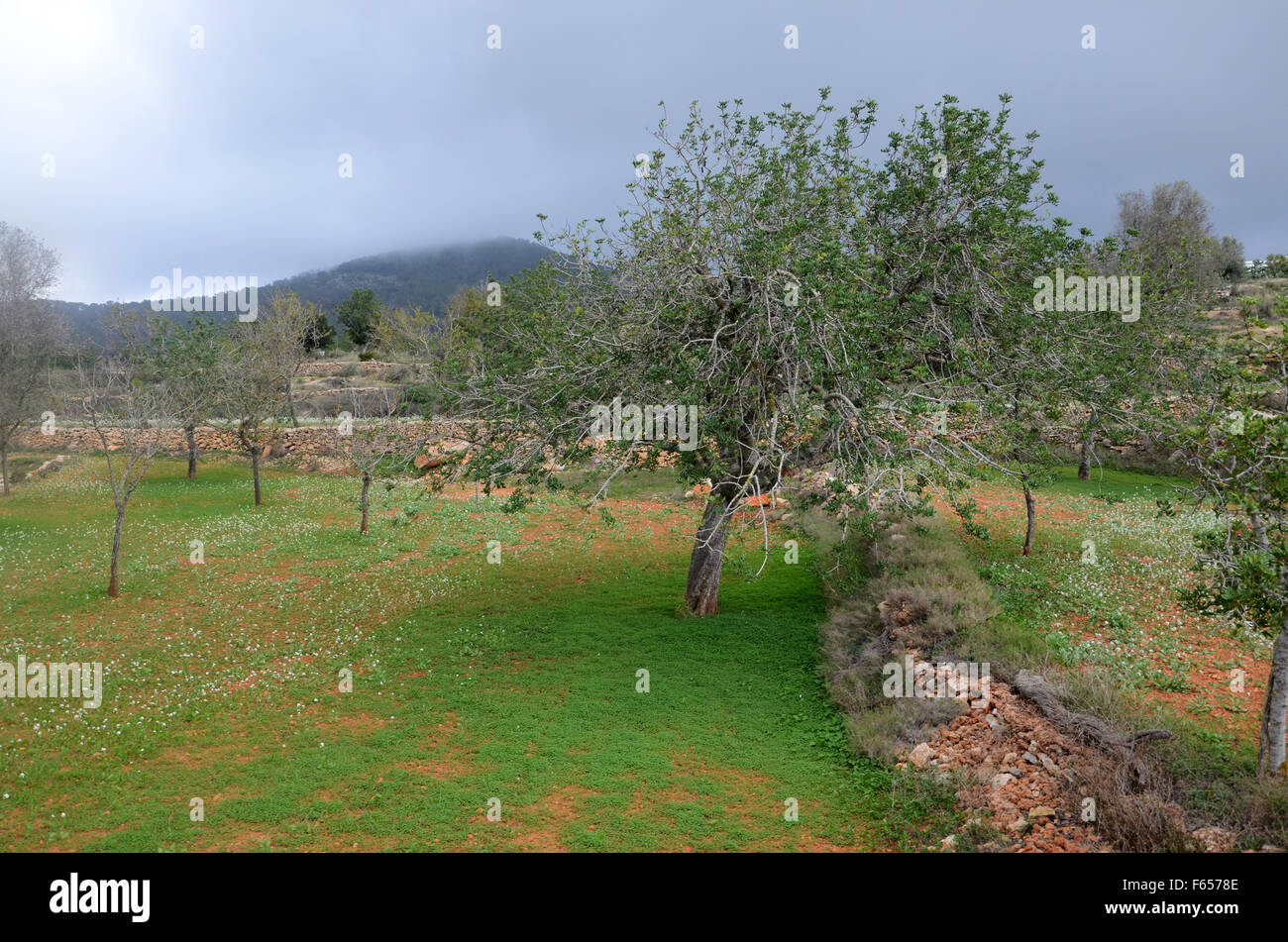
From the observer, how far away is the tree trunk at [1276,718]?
301 inches

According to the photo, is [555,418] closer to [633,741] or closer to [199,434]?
[633,741]

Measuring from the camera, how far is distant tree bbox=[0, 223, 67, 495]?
28594 mm

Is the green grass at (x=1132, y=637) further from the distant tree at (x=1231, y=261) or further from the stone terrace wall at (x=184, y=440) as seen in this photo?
the distant tree at (x=1231, y=261)

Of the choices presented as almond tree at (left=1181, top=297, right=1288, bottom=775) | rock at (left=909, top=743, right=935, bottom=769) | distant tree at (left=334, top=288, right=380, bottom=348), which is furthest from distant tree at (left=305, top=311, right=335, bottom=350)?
almond tree at (left=1181, top=297, right=1288, bottom=775)

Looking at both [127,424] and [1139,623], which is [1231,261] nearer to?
[1139,623]

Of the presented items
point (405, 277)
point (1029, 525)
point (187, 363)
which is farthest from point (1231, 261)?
point (405, 277)

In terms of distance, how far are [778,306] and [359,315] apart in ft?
211

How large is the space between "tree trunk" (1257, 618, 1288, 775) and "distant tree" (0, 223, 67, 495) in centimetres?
3638

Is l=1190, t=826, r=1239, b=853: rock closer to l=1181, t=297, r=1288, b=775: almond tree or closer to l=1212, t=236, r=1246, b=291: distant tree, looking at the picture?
l=1181, t=297, r=1288, b=775: almond tree

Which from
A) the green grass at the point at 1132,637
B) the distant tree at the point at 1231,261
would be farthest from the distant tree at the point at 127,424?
the distant tree at the point at 1231,261

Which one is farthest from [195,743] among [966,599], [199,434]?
[199,434]

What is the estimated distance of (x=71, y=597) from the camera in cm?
1694

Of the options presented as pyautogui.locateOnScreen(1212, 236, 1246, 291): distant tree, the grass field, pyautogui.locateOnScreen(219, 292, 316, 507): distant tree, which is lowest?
the grass field

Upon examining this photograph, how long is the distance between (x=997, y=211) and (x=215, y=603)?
58.9 ft
